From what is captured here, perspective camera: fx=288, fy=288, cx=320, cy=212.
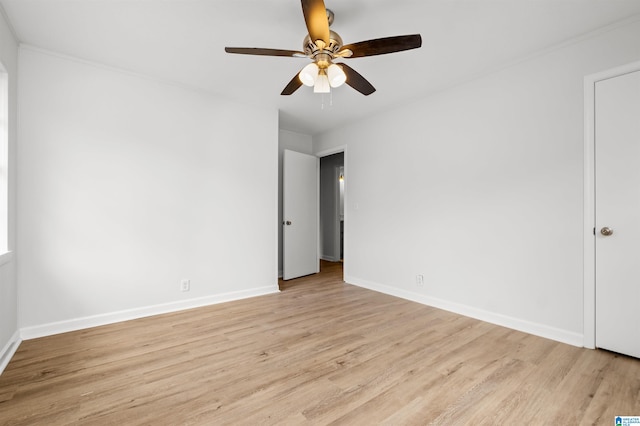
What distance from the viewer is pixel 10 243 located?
2.33 metres

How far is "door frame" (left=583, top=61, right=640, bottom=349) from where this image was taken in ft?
7.66

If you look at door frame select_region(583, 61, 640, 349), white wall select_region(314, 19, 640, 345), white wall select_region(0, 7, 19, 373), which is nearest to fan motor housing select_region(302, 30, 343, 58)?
white wall select_region(314, 19, 640, 345)

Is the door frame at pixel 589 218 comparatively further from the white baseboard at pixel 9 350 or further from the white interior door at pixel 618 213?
the white baseboard at pixel 9 350

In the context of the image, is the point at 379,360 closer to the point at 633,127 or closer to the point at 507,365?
the point at 507,365

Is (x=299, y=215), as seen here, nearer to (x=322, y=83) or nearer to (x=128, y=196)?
(x=128, y=196)

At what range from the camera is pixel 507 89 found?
9.30 feet

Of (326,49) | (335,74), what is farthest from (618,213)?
(326,49)

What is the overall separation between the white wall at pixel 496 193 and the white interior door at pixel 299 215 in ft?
4.09

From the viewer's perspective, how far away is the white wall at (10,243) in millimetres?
2117

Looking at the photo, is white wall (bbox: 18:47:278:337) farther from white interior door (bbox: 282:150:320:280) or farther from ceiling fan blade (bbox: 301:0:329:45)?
ceiling fan blade (bbox: 301:0:329:45)

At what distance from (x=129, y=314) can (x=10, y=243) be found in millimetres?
1163

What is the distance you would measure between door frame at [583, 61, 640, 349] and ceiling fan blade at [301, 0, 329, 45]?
7.32ft

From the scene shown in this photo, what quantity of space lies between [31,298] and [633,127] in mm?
5134

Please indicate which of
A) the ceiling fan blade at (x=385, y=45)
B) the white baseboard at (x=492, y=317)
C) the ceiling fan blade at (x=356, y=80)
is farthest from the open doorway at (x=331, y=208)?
the ceiling fan blade at (x=385, y=45)
